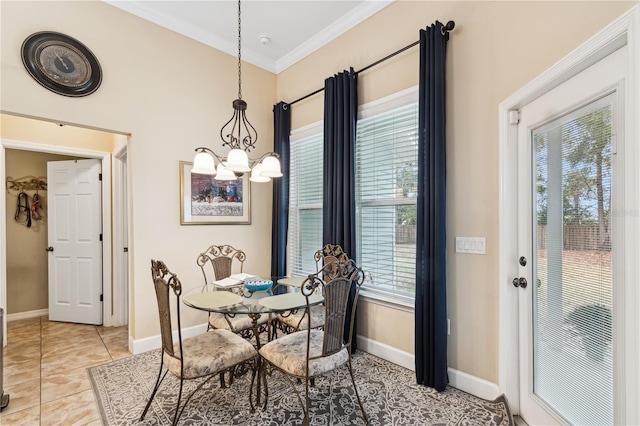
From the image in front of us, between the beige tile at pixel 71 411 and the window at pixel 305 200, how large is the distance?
2.26 m

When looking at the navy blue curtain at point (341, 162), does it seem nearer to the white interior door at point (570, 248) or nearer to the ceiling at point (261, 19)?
the ceiling at point (261, 19)

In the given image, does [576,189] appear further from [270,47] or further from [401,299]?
[270,47]

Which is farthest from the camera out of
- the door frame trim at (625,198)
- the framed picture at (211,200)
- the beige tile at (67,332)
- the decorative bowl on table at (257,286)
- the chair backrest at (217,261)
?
the beige tile at (67,332)

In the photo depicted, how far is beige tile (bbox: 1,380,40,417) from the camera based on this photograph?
2128mm

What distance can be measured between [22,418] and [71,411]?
0.28 meters

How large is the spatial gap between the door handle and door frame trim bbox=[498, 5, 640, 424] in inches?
1.3

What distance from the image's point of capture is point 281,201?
3.80 metres

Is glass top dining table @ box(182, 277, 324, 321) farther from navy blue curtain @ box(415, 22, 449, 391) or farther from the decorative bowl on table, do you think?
navy blue curtain @ box(415, 22, 449, 391)

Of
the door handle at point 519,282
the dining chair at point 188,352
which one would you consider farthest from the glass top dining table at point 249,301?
the door handle at point 519,282

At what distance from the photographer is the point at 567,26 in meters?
1.60

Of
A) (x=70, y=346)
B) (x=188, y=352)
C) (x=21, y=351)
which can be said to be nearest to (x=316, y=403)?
(x=188, y=352)

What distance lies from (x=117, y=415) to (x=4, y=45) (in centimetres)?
297

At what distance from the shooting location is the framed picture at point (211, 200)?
334 cm

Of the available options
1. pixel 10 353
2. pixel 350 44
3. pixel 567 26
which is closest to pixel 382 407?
pixel 567 26
